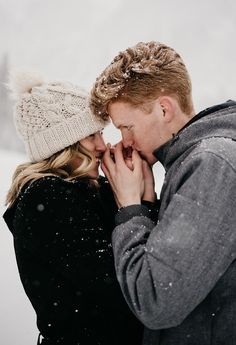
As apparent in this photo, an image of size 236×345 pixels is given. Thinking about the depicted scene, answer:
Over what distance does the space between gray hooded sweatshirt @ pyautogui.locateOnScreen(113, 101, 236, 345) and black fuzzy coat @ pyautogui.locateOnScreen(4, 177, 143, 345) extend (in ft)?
1.26

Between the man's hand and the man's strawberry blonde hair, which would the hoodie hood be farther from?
the man's strawberry blonde hair

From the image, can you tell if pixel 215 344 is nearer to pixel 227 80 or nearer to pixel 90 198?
pixel 90 198

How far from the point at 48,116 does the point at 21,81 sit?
33 cm

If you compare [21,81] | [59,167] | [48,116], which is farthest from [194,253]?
[21,81]

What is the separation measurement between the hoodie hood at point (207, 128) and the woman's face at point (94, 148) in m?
0.75

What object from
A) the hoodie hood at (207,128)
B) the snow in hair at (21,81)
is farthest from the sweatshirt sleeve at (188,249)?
the snow in hair at (21,81)

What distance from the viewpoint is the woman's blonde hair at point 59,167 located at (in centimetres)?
290

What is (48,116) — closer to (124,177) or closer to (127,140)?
(127,140)

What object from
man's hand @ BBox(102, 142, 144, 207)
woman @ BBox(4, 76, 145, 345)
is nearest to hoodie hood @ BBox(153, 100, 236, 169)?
man's hand @ BBox(102, 142, 144, 207)

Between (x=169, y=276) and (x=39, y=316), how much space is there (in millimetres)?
1179

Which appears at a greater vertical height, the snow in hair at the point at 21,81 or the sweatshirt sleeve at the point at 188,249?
the snow in hair at the point at 21,81

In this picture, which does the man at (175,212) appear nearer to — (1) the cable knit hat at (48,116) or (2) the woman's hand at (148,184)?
(2) the woman's hand at (148,184)

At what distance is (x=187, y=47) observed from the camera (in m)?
148

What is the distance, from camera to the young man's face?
2643 mm
